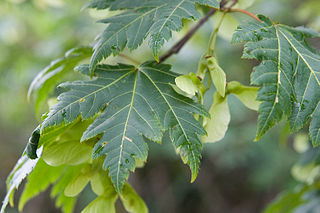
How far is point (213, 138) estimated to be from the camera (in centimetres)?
85

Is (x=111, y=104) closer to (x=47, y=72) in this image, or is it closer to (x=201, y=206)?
(x=47, y=72)

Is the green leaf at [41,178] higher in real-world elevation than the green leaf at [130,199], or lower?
higher

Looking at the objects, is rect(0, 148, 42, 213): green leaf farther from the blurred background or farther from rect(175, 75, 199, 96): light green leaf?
the blurred background

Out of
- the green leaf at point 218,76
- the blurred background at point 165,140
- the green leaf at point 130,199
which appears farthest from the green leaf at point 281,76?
the blurred background at point 165,140

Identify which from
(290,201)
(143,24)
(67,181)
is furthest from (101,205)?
(290,201)

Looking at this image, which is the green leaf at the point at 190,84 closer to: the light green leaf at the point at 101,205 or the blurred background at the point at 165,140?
the light green leaf at the point at 101,205

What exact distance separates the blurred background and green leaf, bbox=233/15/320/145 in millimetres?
736

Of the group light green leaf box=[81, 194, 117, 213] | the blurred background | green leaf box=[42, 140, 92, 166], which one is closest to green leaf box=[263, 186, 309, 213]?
the blurred background

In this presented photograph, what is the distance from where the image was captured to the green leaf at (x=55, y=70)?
1050mm

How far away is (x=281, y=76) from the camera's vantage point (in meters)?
0.72

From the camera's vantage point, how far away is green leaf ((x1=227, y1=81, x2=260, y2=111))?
0.88 m

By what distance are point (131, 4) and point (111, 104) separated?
29cm

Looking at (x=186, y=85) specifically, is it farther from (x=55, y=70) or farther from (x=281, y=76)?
(x=55, y=70)

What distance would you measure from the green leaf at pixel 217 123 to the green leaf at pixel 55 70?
435 millimetres
